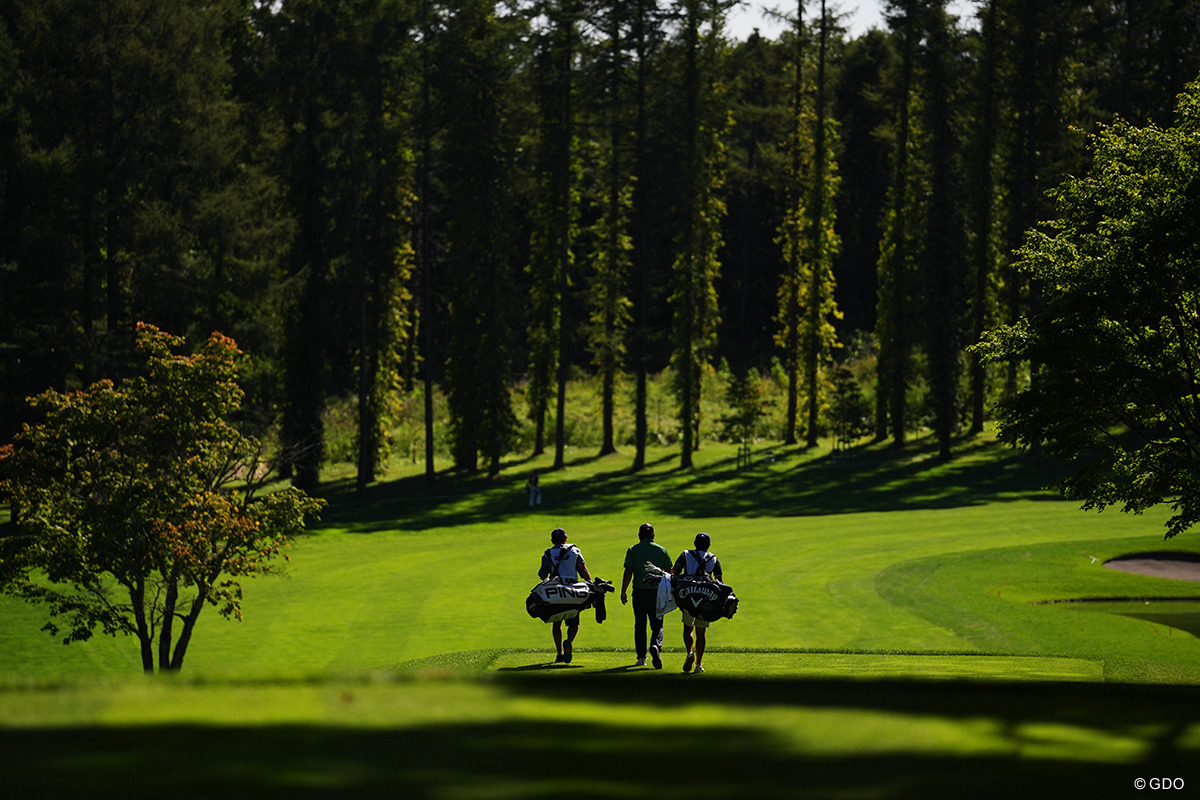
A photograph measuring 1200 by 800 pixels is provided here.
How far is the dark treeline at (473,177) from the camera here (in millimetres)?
40875

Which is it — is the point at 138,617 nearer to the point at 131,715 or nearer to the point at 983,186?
the point at 131,715

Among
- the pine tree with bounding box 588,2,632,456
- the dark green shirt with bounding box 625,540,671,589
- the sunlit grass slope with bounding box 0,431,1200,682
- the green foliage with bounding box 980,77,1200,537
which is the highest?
the pine tree with bounding box 588,2,632,456

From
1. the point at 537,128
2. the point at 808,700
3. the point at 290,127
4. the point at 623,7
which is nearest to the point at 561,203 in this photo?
the point at 537,128

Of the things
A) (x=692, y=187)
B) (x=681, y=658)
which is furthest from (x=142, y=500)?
(x=692, y=187)

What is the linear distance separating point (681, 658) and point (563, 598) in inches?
89.5

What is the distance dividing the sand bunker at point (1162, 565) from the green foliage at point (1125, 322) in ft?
32.4

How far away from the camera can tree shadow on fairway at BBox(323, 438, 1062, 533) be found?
42.6 meters

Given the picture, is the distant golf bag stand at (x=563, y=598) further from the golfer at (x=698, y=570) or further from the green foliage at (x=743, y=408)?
the green foliage at (x=743, y=408)

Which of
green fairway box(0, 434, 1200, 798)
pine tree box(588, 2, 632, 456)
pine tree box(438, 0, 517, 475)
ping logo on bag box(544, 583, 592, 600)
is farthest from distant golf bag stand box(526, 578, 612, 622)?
pine tree box(588, 2, 632, 456)

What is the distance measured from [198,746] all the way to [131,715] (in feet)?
1.54

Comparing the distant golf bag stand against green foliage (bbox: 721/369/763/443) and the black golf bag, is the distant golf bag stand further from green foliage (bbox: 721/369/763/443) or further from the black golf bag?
green foliage (bbox: 721/369/763/443)

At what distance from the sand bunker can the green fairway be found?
48cm

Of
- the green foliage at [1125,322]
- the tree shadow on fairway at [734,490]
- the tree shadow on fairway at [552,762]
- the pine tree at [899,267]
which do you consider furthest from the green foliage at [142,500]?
the pine tree at [899,267]

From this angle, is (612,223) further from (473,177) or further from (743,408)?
(743,408)
